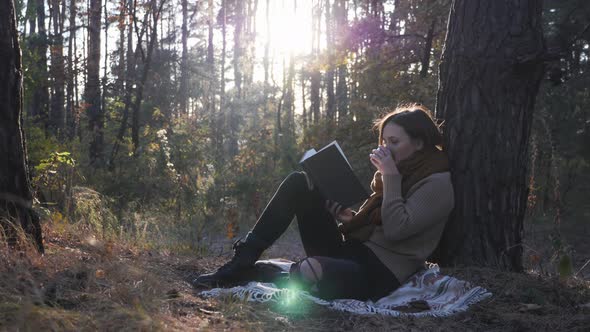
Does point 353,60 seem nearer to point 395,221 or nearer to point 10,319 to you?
point 395,221

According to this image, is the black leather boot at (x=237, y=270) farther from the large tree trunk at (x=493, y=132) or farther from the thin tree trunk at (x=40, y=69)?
the thin tree trunk at (x=40, y=69)

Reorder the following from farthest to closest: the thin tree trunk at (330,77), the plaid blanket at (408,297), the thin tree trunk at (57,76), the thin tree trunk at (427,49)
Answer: the thin tree trunk at (57,76), the thin tree trunk at (330,77), the thin tree trunk at (427,49), the plaid blanket at (408,297)

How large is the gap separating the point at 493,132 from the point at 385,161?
100cm

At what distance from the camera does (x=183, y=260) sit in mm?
4027

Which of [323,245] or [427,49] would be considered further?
[427,49]

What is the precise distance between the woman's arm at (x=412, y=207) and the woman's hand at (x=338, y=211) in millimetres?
443

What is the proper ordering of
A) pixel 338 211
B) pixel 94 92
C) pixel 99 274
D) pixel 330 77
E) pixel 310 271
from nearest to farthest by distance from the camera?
pixel 99 274 → pixel 310 271 → pixel 338 211 → pixel 94 92 → pixel 330 77

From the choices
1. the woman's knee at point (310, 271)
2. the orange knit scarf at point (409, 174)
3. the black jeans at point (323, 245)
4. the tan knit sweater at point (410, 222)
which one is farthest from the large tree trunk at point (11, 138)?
the tan knit sweater at point (410, 222)

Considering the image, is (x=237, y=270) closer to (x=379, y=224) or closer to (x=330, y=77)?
(x=379, y=224)

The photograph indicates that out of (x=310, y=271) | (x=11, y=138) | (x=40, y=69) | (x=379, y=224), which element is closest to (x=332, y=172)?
(x=379, y=224)

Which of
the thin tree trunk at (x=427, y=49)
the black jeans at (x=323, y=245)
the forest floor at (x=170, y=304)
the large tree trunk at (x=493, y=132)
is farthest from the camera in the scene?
the thin tree trunk at (x=427, y=49)

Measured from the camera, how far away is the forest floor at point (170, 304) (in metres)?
2.07

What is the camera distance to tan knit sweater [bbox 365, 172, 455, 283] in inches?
117

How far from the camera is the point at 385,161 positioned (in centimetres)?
→ 309
